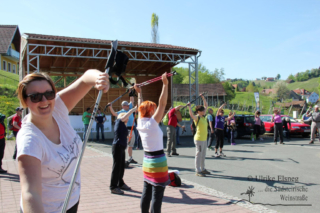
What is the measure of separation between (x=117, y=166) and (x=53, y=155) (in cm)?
401

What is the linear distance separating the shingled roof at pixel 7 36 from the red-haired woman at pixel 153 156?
43841 mm

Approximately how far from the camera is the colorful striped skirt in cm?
376

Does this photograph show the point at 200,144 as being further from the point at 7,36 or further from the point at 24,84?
the point at 7,36

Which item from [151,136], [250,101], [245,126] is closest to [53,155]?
[151,136]

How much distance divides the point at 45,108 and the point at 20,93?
0.18m

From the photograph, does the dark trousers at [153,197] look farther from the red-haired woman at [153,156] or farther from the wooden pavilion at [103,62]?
the wooden pavilion at [103,62]

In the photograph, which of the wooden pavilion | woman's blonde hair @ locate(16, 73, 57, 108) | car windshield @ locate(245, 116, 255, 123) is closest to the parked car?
car windshield @ locate(245, 116, 255, 123)

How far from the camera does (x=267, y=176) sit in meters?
7.21

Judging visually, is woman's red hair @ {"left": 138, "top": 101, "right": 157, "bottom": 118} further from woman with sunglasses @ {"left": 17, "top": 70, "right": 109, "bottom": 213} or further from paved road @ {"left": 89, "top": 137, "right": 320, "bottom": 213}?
paved road @ {"left": 89, "top": 137, "right": 320, "bottom": 213}

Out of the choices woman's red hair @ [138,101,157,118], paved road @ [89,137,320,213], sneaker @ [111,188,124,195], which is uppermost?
woman's red hair @ [138,101,157,118]

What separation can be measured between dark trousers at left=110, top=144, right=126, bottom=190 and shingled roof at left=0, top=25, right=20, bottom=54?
42214mm

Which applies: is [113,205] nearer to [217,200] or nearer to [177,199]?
[177,199]

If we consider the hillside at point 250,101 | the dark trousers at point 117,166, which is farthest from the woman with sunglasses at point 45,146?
the hillside at point 250,101

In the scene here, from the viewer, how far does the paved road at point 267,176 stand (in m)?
5.36
